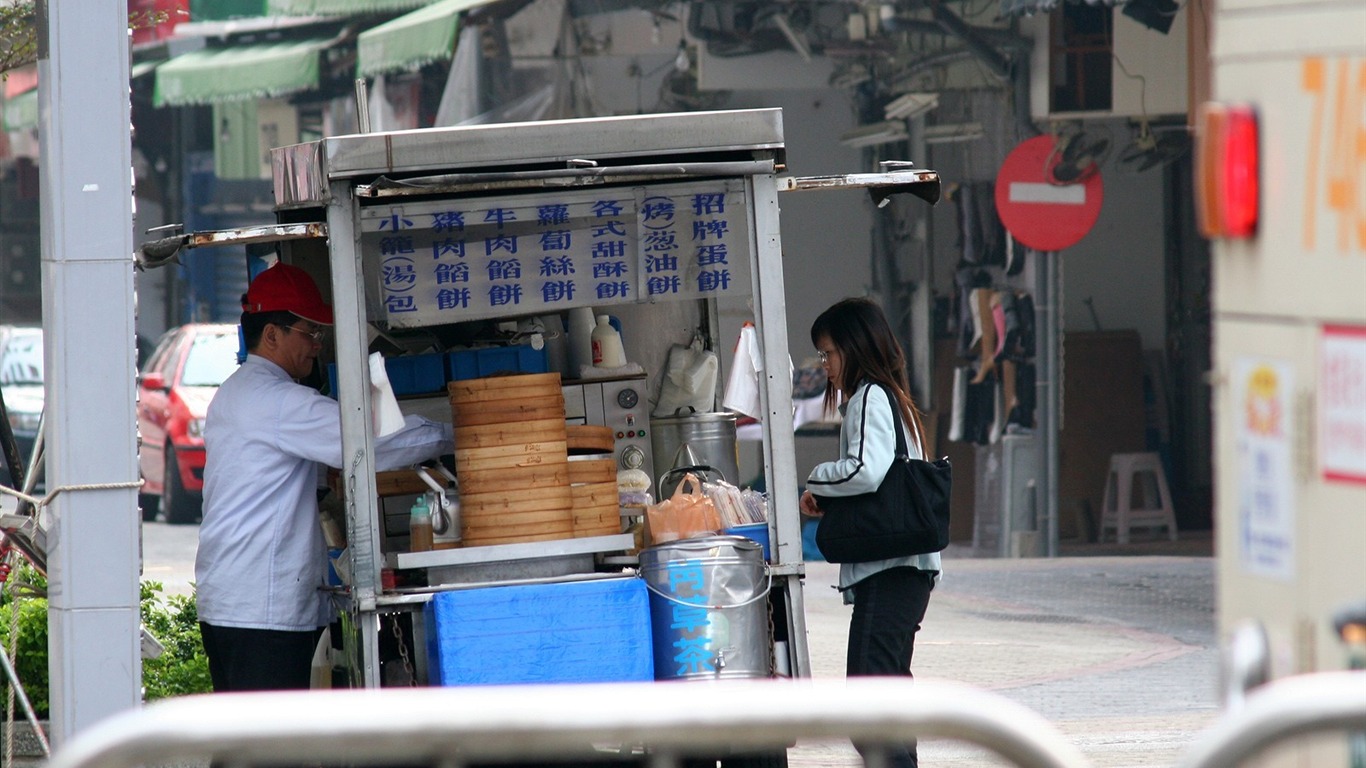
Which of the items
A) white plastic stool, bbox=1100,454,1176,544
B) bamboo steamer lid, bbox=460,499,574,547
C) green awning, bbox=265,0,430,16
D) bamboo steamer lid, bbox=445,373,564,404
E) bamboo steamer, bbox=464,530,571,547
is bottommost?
white plastic stool, bbox=1100,454,1176,544

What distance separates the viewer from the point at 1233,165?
10.1ft

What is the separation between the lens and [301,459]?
5.83m

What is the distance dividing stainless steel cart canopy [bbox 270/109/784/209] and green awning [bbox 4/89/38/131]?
53.0ft

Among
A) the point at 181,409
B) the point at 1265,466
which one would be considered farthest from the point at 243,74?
the point at 1265,466

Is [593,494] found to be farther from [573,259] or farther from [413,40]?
[413,40]

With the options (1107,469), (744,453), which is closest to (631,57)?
(744,453)

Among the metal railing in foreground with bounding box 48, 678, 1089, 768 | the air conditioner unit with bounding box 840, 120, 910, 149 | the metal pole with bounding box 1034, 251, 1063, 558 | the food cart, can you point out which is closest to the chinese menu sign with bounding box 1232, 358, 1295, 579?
the metal railing in foreground with bounding box 48, 678, 1089, 768

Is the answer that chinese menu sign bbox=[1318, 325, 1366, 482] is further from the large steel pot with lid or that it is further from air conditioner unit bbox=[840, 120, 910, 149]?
air conditioner unit bbox=[840, 120, 910, 149]

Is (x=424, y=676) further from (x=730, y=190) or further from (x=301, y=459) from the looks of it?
(x=730, y=190)

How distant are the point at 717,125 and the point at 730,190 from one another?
32 cm

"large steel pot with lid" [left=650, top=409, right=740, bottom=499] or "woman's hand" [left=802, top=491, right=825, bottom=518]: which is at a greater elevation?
"large steel pot with lid" [left=650, top=409, right=740, bottom=499]

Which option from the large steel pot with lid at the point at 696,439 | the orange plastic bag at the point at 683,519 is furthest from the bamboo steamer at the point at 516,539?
the large steel pot with lid at the point at 696,439

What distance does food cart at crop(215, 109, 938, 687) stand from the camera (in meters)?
5.32

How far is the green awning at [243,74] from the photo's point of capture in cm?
1742
